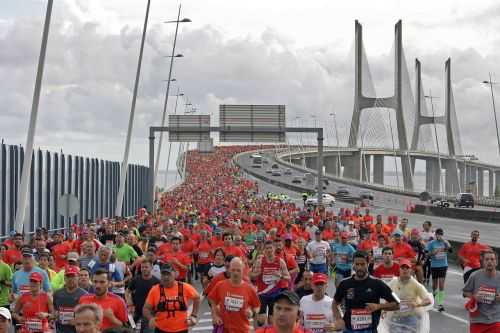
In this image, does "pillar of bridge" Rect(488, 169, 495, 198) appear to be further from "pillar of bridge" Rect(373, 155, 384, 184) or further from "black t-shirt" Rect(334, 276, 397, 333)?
"black t-shirt" Rect(334, 276, 397, 333)

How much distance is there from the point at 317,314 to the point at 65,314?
241cm

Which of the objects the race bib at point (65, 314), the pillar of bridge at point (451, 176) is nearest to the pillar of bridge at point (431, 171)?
the pillar of bridge at point (451, 176)

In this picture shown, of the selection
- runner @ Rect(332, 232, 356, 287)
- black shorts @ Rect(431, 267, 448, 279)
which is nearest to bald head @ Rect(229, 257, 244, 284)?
runner @ Rect(332, 232, 356, 287)

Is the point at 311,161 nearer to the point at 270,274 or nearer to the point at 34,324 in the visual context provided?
the point at 270,274

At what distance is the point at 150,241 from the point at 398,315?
7777 millimetres

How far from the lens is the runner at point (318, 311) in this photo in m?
8.50

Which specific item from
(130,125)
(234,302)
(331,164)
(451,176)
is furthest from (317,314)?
(331,164)

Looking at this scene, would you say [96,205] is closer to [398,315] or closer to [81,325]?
[398,315]

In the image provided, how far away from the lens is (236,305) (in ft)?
29.5

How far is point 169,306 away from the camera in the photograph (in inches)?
342

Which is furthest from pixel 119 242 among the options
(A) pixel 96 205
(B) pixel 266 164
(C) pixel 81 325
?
(B) pixel 266 164

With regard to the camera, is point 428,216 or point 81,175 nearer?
point 81,175

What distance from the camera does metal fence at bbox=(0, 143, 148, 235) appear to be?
2641cm

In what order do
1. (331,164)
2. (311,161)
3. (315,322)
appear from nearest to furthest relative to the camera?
(315,322), (331,164), (311,161)
